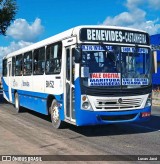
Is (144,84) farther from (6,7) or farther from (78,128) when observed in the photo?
(6,7)

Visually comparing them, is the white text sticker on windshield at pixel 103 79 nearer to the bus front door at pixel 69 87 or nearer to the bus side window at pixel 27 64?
the bus front door at pixel 69 87

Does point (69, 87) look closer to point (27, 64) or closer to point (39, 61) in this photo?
point (39, 61)

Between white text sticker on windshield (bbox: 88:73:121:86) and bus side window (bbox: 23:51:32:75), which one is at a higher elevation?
bus side window (bbox: 23:51:32:75)

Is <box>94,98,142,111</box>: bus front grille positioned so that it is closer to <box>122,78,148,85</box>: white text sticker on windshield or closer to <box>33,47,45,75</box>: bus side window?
<box>122,78,148,85</box>: white text sticker on windshield

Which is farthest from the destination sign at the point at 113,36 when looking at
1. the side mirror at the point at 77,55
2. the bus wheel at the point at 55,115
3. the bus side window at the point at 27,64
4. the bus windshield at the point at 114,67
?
the bus side window at the point at 27,64

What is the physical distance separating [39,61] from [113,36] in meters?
4.02

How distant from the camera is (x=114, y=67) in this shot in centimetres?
1034

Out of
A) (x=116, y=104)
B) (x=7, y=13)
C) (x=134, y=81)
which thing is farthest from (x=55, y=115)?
(x=7, y=13)

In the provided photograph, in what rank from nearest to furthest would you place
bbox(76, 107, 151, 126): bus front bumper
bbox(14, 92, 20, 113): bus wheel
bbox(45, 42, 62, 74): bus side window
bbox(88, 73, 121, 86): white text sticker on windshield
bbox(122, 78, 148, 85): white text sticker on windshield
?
bbox(76, 107, 151, 126): bus front bumper → bbox(88, 73, 121, 86): white text sticker on windshield → bbox(122, 78, 148, 85): white text sticker on windshield → bbox(45, 42, 62, 74): bus side window → bbox(14, 92, 20, 113): bus wheel

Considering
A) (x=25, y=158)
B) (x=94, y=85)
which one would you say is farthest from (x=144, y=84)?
(x=25, y=158)

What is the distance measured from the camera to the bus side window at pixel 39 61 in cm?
1328

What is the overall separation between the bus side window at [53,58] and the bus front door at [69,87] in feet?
2.10

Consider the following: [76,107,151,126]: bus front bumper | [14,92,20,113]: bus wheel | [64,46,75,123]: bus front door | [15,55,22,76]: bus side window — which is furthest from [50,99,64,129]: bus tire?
[14,92,20,113]: bus wheel

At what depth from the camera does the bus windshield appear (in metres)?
10.1
